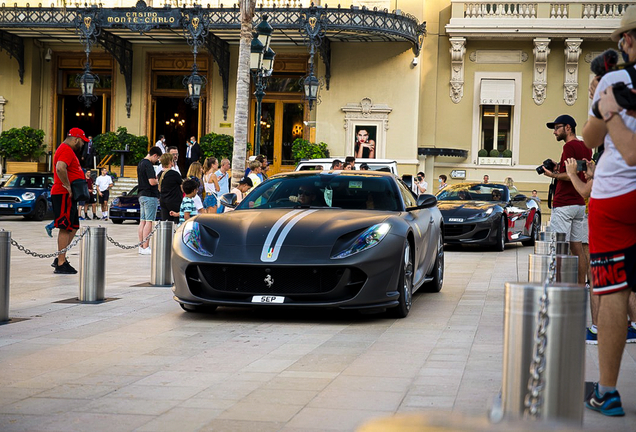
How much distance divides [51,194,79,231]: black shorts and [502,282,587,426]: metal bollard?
30.2 ft

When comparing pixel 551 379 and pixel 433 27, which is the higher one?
pixel 433 27

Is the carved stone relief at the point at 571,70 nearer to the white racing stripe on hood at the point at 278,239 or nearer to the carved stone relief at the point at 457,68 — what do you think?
the carved stone relief at the point at 457,68

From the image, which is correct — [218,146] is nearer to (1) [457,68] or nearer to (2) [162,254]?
(1) [457,68]

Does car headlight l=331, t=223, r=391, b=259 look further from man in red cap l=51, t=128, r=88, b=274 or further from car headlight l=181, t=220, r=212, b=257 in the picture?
man in red cap l=51, t=128, r=88, b=274

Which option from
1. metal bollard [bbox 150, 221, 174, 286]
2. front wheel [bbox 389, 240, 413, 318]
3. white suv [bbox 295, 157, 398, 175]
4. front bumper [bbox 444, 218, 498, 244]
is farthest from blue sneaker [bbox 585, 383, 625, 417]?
front bumper [bbox 444, 218, 498, 244]

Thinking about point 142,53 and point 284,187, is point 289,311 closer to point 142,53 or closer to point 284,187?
point 284,187

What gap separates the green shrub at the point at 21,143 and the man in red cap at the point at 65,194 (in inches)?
883

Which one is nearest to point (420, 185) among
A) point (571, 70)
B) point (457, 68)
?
point (457, 68)

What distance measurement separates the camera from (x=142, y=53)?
1359 inches

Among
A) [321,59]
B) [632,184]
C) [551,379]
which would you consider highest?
[321,59]

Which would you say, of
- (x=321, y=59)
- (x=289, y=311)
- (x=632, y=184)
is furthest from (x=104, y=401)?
(x=321, y=59)

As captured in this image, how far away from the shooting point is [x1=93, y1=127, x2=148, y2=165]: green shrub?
3294 centimetres

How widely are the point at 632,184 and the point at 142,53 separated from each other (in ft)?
104

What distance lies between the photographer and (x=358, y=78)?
32.8 m
